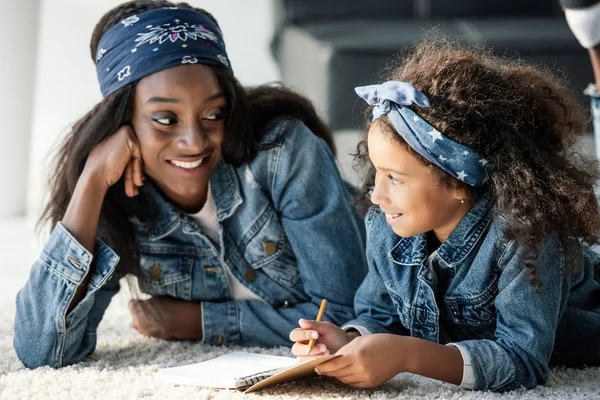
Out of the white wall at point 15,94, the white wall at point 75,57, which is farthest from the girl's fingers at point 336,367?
the white wall at point 15,94

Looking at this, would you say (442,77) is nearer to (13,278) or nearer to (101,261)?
(101,261)

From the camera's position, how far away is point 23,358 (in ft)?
4.79

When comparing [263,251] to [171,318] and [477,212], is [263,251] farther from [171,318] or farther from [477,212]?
[477,212]

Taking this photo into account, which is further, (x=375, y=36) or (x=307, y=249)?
(x=375, y=36)

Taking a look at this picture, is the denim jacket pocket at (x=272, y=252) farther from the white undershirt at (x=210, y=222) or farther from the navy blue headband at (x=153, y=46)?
the navy blue headband at (x=153, y=46)

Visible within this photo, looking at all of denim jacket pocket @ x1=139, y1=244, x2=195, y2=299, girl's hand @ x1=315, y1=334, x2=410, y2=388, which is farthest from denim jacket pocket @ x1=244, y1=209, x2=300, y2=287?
girl's hand @ x1=315, y1=334, x2=410, y2=388

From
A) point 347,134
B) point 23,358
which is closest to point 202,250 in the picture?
point 23,358

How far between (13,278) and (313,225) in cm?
102

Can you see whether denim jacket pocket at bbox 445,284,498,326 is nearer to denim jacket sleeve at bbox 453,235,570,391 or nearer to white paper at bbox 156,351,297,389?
denim jacket sleeve at bbox 453,235,570,391

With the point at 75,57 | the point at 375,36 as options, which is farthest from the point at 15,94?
the point at 375,36

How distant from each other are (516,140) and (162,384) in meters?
0.60

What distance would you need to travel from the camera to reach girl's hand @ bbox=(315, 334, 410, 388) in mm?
1173

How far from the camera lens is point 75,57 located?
3.37m

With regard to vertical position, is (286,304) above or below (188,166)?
below
